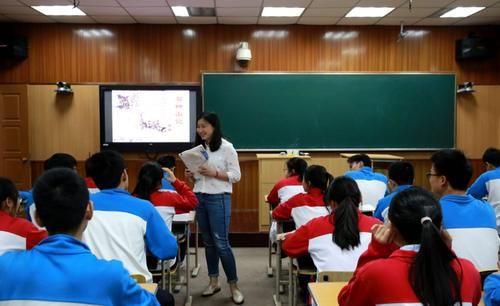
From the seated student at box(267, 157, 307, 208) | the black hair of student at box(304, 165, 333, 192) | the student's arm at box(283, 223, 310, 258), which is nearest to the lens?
the student's arm at box(283, 223, 310, 258)

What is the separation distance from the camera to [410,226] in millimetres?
1435

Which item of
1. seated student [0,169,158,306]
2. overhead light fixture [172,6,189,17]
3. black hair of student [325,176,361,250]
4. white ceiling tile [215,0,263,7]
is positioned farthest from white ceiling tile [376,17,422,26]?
seated student [0,169,158,306]

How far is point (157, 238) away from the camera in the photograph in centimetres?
232

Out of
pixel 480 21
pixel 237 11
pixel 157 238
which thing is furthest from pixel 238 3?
pixel 157 238

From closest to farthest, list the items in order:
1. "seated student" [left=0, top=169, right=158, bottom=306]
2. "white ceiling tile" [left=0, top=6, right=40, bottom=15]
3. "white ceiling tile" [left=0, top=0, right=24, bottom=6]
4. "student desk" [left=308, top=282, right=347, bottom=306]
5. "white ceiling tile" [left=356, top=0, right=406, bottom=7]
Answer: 1. "seated student" [left=0, top=169, right=158, bottom=306]
2. "student desk" [left=308, top=282, right=347, bottom=306]
3. "white ceiling tile" [left=0, top=0, right=24, bottom=6]
4. "white ceiling tile" [left=356, top=0, right=406, bottom=7]
5. "white ceiling tile" [left=0, top=6, right=40, bottom=15]

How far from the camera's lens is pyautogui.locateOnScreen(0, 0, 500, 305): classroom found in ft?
22.8

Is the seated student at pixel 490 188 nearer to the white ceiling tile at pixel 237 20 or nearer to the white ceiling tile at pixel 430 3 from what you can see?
the white ceiling tile at pixel 430 3

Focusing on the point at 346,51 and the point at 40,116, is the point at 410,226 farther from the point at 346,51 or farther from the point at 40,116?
the point at 40,116

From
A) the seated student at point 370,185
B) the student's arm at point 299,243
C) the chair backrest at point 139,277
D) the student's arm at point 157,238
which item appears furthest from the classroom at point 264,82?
the chair backrest at point 139,277

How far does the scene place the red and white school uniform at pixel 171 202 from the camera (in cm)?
339

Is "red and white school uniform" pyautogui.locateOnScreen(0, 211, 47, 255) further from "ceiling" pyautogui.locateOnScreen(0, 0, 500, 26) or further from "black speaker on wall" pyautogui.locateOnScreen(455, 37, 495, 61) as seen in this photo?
"black speaker on wall" pyautogui.locateOnScreen(455, 37, 495, 61)

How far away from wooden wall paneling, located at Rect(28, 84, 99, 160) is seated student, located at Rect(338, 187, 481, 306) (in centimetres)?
632

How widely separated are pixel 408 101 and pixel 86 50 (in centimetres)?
520

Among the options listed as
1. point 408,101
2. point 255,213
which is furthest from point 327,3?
point 255,213
